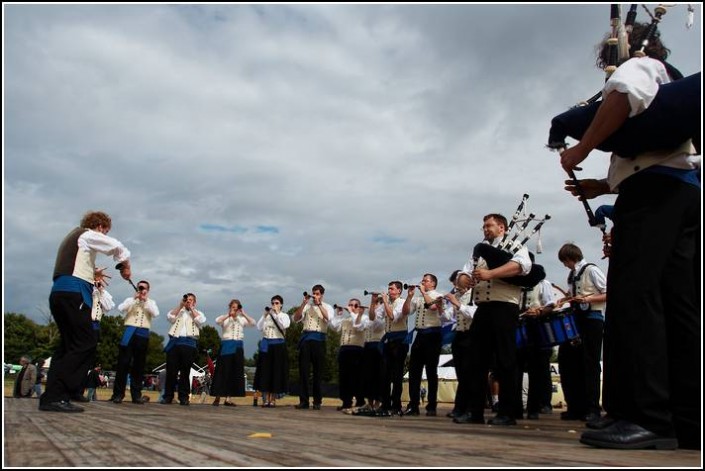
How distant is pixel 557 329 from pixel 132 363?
7.88m

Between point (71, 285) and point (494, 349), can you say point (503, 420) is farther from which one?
point (71, 285)

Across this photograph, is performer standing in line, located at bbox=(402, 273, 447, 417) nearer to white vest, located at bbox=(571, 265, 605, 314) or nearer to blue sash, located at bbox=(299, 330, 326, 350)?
blue sash, located at bbox=(299, 330, 326, 350)

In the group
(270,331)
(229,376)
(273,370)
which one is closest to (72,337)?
(273,370)

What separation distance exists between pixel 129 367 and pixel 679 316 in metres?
10.5

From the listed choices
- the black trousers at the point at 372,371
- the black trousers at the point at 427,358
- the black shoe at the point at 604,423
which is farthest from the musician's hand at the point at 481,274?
the black trousers at the point at 372,371

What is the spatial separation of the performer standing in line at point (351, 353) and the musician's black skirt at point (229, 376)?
8.72 feet

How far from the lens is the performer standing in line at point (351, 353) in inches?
442

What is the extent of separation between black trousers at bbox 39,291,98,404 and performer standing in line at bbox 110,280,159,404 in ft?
17.9

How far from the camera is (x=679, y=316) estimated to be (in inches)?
106

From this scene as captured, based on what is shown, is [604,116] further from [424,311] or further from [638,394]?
[424,311]

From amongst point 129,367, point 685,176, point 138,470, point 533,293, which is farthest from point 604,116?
point 129,367

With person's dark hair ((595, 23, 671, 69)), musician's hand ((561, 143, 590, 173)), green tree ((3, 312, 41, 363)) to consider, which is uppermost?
Answer: person's dark hair ((595, 23, 671, 69))

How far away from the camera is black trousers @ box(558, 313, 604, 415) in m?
7.09

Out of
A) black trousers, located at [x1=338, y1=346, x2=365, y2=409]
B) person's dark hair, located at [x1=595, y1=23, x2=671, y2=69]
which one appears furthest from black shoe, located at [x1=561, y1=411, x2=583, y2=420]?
person's dark hair, located at [x1=595, y1=23, x2=671, y2=69]
